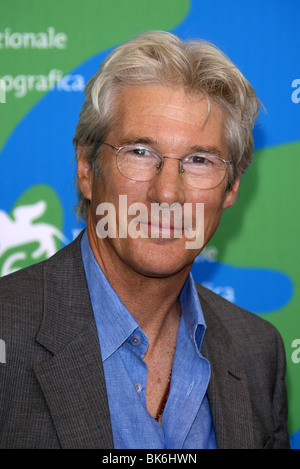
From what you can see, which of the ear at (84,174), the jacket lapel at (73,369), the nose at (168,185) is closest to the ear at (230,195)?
the nose at (168,185)

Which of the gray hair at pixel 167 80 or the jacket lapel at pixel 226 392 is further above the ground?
the gray hair at pixel 167 80

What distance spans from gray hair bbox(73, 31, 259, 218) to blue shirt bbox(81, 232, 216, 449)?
32cm

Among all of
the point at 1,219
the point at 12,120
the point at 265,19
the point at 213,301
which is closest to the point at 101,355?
the point at 213,301

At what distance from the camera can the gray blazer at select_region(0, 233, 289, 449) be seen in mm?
1320

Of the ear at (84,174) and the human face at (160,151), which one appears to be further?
the ear at (84,174)

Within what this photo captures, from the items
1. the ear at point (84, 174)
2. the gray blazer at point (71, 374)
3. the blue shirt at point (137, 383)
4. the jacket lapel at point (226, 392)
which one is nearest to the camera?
the gray blazer at point (71, 374)

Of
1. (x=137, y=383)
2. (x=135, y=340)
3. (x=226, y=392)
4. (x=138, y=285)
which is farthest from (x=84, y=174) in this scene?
(x=226, y=392)

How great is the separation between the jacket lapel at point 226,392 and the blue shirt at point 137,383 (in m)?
0.03

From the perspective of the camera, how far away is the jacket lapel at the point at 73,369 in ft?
4.35

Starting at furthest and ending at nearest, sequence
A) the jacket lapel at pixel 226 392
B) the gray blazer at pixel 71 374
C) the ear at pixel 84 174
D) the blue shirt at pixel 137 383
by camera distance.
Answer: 1. the ear at pixel 84 174
2. the jacket lapel at pixel 226 392
3. the blue shirt at pixel 137 383
4. the gray blazer at pixel 71 374

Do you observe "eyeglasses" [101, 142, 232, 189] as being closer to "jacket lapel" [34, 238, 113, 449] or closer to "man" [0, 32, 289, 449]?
"man" [0, 32, 289, 449]

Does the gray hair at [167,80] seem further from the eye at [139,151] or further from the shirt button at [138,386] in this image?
the shirt button at [138,386]

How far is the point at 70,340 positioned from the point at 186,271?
40 centimetres

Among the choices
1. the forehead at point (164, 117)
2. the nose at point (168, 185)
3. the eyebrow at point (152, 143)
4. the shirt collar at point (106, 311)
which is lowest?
the shirt collar at point (106, 311)
